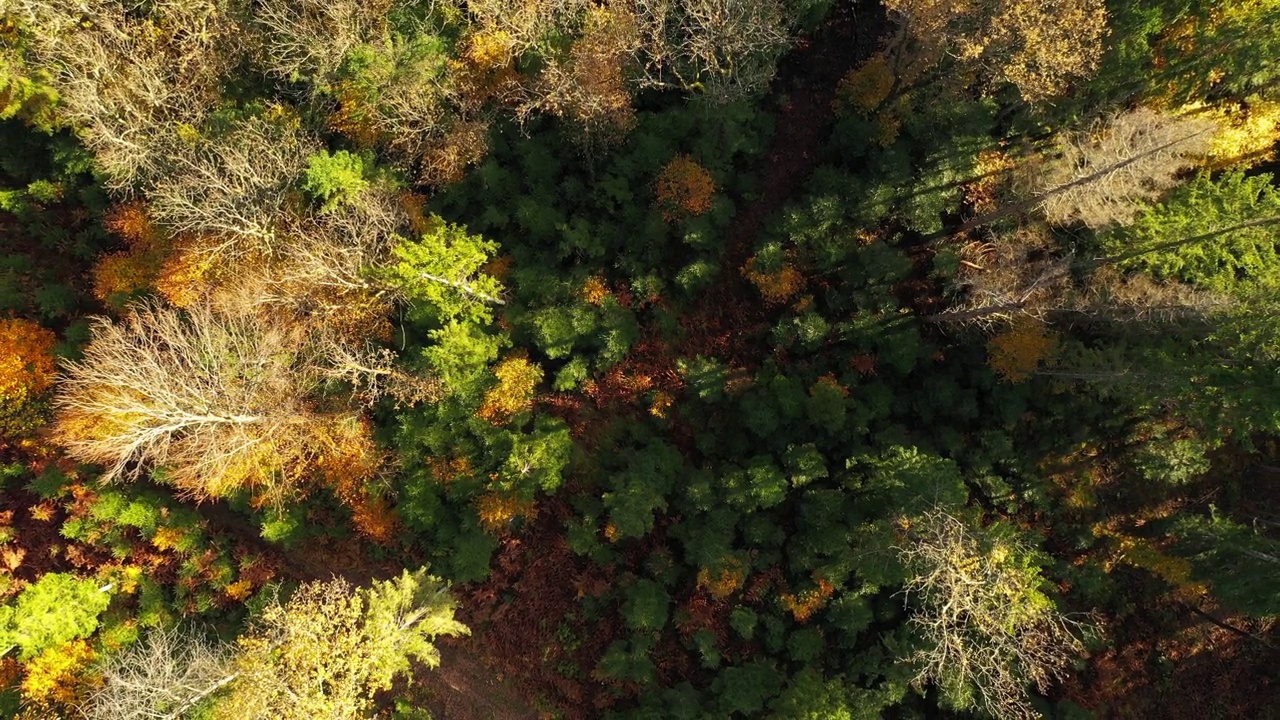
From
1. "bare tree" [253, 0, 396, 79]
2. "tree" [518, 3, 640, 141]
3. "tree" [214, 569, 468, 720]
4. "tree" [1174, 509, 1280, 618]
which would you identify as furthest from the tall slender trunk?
"tree" [214, 569, 468, 720]

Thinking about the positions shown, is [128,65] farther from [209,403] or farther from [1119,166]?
[1119,166]

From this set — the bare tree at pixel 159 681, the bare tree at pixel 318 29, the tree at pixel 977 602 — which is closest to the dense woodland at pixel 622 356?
the bare tree at pixel 318 29

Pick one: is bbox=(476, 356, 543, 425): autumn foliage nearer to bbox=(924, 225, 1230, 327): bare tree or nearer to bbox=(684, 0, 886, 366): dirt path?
bbox=(684, 0, 886, 366): dirt path

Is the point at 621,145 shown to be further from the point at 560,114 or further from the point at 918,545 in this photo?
the point at 918,545

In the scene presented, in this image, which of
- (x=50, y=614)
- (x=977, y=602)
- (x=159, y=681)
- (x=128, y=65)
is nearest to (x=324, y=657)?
(x=159, y=681)

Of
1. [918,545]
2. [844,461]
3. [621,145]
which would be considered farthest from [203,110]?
[918,545]
